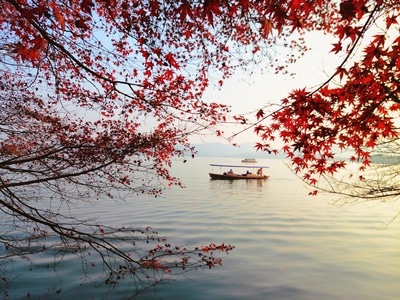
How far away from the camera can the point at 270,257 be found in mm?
13211

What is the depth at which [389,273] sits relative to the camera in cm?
1150

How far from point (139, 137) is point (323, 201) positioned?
31.3 m

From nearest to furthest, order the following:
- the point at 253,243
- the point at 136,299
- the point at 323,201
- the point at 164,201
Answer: the point at 136,299 < the point at 253,243 < the point at 164,201 < the point at 323,201

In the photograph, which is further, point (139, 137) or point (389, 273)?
point (389, 273)

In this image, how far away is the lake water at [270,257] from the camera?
9664 millimetres

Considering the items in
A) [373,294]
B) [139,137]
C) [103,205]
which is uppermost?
[139,137]

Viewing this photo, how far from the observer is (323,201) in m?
33.0

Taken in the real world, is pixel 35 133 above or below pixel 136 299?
above

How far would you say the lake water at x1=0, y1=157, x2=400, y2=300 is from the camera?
31.7 feet

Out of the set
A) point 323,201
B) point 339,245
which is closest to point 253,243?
point 339,245

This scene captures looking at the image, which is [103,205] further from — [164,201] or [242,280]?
[242,280]

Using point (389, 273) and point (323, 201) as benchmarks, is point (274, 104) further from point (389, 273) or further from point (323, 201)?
point (323, 201)

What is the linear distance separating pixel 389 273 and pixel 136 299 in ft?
31.8

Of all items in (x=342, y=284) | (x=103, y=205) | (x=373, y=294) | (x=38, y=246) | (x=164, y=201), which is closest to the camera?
(x=373, y=294)
